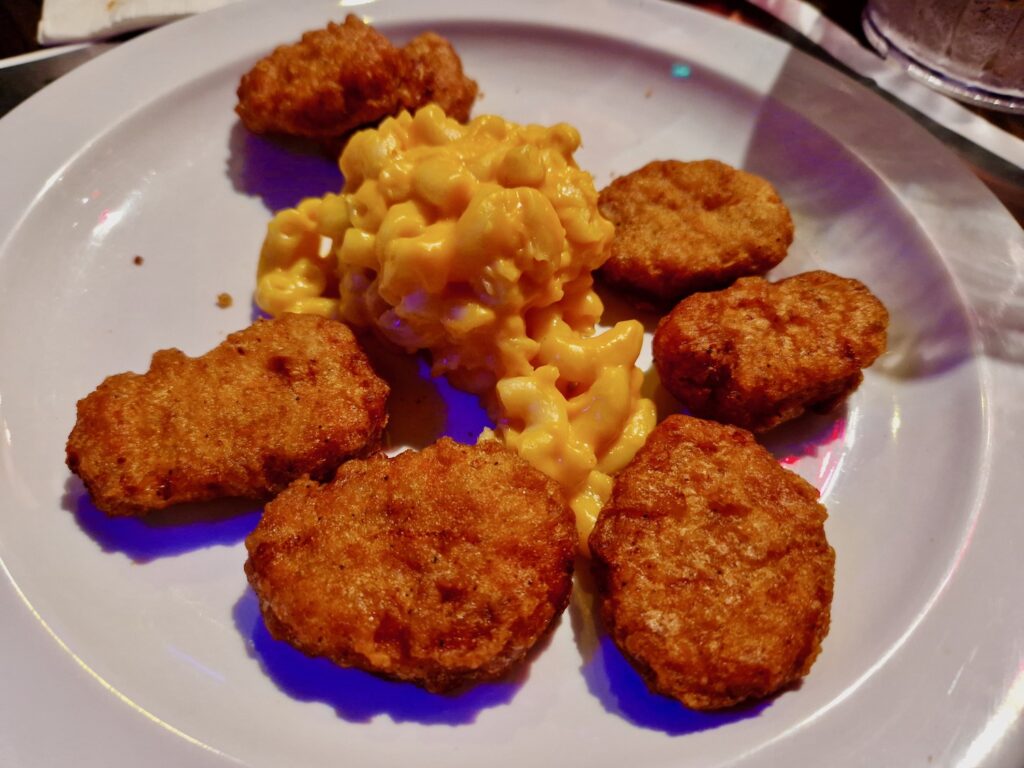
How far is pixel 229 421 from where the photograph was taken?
175 cm

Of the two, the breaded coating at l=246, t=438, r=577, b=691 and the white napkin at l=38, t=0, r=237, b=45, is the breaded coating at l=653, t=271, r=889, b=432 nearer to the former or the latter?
the breaded coating at l=246, t=438, r=577, b=691

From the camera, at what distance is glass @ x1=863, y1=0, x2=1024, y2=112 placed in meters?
2.62

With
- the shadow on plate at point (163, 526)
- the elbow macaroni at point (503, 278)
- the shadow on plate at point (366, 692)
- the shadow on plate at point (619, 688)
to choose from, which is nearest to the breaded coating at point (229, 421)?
the shadow on plate at point (163, 526)

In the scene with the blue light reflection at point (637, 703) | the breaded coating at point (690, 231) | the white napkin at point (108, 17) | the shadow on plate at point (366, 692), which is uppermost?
the white napkin at point (108, 17)

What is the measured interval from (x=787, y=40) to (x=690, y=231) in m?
1.11

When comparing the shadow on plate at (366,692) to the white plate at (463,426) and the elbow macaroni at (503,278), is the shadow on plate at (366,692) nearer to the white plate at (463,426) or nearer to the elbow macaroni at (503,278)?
the white plate at (463,426)

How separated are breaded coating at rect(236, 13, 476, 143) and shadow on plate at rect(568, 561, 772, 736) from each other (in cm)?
145

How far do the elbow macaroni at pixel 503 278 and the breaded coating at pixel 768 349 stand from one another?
0.12m

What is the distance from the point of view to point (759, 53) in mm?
2508

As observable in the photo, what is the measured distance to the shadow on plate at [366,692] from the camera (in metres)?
1.57

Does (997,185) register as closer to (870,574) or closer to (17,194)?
(870,574)

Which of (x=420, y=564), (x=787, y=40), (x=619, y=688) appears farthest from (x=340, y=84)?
(x=619, y=688)

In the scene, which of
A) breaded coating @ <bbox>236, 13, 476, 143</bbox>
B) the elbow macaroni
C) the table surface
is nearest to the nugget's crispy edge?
breaded coating @ <bbox>236, 13, 476, 143</bbox>

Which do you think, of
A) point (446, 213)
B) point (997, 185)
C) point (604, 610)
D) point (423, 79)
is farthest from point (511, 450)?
point (997, 185)
